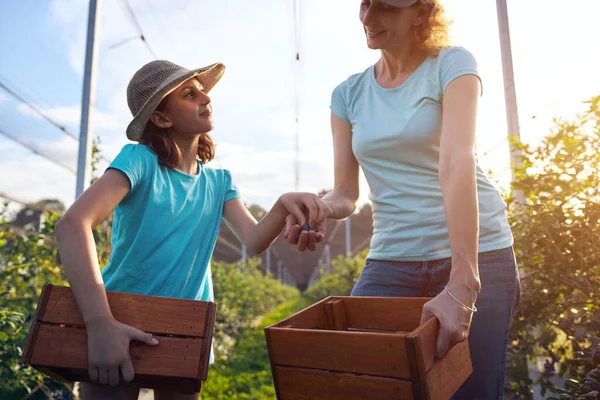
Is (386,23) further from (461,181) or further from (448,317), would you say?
(448,317)

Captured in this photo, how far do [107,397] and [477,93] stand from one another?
145 cm

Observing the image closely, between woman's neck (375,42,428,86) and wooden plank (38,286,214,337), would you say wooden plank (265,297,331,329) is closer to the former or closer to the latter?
wooden plank (38,286,214,337)

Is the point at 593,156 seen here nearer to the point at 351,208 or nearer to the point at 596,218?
the point at 596,218

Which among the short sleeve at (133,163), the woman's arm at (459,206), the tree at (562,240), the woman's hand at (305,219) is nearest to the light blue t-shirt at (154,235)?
the short sleeve at (133,163)

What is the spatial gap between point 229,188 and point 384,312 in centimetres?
89

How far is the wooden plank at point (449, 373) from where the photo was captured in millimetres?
1088

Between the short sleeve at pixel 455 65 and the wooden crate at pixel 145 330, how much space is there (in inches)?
38.4

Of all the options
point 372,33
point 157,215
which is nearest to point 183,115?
point 157,215

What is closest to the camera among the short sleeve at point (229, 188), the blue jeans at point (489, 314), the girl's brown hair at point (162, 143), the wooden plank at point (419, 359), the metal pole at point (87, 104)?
the wooden plank at point (419, 359)

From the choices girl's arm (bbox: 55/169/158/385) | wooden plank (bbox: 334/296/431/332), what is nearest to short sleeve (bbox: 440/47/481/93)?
wooden plank (bbox: 334/296/431/332)

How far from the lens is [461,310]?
48.9 inches

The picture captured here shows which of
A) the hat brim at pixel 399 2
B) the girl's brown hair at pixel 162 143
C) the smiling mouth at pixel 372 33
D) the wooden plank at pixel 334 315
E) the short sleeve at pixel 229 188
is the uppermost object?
the hat brim at pixel 399 2

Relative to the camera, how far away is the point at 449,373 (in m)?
1.21

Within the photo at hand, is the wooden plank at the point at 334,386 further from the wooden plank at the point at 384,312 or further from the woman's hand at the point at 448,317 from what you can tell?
the wooden plank at the point at 384,312
